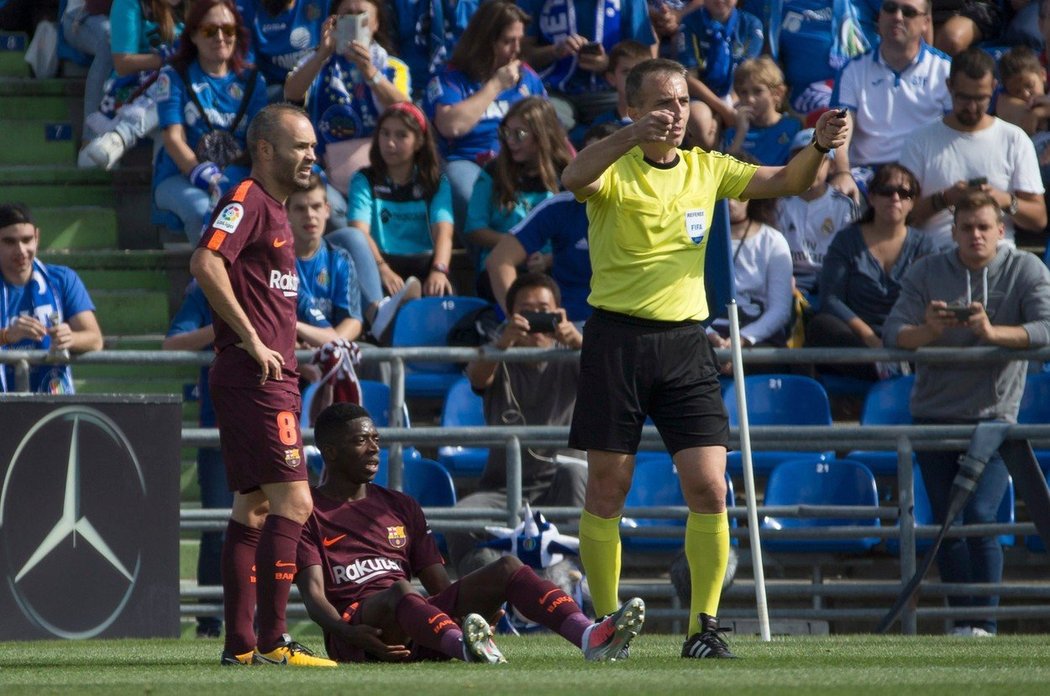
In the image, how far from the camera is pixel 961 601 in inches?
348

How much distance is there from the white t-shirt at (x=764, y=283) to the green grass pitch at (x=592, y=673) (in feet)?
9.44

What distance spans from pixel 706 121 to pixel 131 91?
4006 millimetres

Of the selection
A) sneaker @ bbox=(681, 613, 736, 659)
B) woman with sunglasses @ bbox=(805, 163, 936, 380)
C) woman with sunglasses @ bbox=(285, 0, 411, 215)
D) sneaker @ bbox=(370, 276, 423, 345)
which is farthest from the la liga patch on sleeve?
woman with sunglasses @ bbox=(285, 0, 411, 215)

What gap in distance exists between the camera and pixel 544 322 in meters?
8.80

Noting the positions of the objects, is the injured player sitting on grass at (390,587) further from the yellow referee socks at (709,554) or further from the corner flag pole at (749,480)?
the corner flag pole at (749,480)

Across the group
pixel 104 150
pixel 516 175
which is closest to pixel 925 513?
pixel 516 175

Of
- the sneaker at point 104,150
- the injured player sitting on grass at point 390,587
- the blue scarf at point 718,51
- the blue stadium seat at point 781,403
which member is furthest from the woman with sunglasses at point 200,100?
the injured player sitting on grass at point 390,587

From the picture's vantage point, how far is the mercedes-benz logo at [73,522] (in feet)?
24.7

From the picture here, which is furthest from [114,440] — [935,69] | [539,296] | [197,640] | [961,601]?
[935,69]

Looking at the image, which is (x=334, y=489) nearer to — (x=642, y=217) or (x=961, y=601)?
(x=642, y=217)

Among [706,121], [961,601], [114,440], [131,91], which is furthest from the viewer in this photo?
[131,91]

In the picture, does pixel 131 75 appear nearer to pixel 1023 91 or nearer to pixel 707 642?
pixel 1023 91

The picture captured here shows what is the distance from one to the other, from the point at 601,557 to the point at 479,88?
5.61 meters

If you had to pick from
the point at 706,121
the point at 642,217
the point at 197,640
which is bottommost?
the point at 197,640
